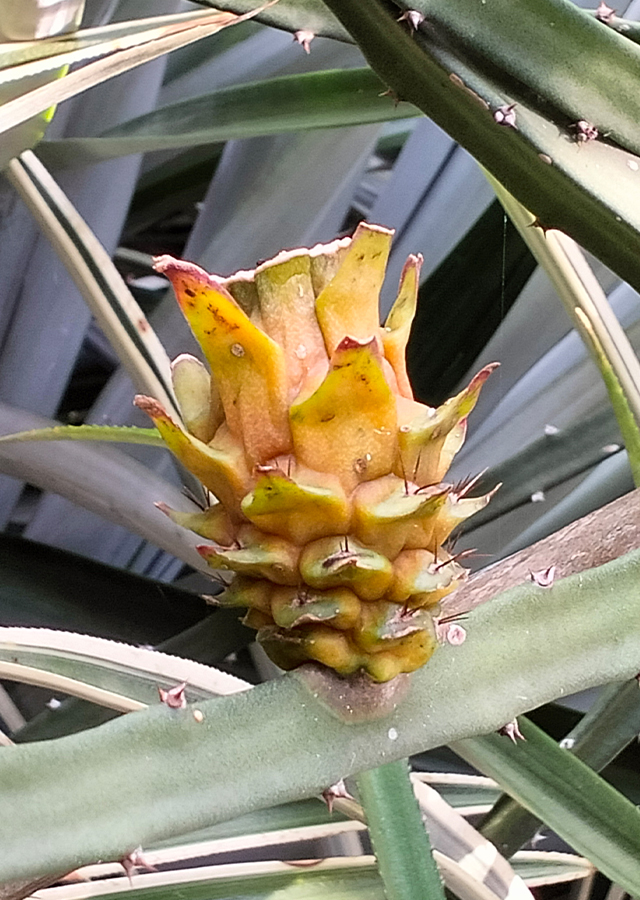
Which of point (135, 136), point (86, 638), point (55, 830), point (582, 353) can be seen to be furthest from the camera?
point (582, 353)

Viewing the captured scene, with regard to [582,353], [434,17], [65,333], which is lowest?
[434,17]

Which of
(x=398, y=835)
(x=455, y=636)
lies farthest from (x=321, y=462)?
(x=398, y=835)

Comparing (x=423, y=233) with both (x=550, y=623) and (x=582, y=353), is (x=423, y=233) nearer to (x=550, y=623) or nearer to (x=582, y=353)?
(x=582, y=353)

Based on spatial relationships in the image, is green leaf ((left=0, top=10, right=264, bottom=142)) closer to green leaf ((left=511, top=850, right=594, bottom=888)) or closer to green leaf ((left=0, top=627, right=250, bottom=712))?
green leaf ((left=0, top=627, right=250, bottom=712))

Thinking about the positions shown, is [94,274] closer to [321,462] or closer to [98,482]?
[98,482]

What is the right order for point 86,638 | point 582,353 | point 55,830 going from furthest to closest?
point 582,353 → point 86,638 → point 55,830

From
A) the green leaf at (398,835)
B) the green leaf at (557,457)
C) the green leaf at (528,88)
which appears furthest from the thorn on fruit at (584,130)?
the green leaf at (557,457)

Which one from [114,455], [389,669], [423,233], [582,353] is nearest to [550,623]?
[389,669]
